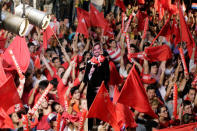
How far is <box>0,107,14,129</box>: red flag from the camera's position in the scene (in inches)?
119

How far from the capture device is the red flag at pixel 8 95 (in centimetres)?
307

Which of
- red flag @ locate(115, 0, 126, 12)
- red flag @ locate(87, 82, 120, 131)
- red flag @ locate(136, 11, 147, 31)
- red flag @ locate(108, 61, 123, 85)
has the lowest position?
red flag @ locate(87, 82, 120, 131)

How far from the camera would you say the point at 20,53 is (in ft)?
11.1

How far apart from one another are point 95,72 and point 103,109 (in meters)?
0.43

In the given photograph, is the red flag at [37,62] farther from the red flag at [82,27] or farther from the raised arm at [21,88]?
the red flag at [82,27]

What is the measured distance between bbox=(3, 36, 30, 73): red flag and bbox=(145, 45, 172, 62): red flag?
1585 mm


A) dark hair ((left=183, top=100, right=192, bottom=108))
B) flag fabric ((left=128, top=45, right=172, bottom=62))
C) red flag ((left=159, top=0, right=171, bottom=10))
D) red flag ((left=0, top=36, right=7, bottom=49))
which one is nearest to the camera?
red flag ((left=0, top=36, right=7, bottom=49))

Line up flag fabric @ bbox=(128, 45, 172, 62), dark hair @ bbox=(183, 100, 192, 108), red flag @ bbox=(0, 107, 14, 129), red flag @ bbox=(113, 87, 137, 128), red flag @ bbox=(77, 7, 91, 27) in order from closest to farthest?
red flag @ bbox=(0, 107, 14, 129) < red flag @ bbox=(113, 87, 137, 128) < red flag @ bbox=(77, 7, 91, 27) < dark hair @ bbox=(183, 100, 192, 108) < flag fabric @ bbox=(128, 45, 172, 62)

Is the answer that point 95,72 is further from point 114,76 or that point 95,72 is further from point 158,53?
point 158,53

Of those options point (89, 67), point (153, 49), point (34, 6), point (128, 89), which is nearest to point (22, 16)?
point (34, 6)

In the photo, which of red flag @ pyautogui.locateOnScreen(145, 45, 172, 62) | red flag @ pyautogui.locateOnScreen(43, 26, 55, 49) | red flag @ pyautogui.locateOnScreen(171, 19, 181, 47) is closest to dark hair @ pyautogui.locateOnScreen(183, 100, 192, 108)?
red flag @ pyautogui.locateOnScreen(145, 45, 172, 62)

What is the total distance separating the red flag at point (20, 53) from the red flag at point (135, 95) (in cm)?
103

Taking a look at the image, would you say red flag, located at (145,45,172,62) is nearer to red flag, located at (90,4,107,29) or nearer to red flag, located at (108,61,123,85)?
red flag, located at (108,61,123,85)

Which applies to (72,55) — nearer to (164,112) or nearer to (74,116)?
(74,116)
